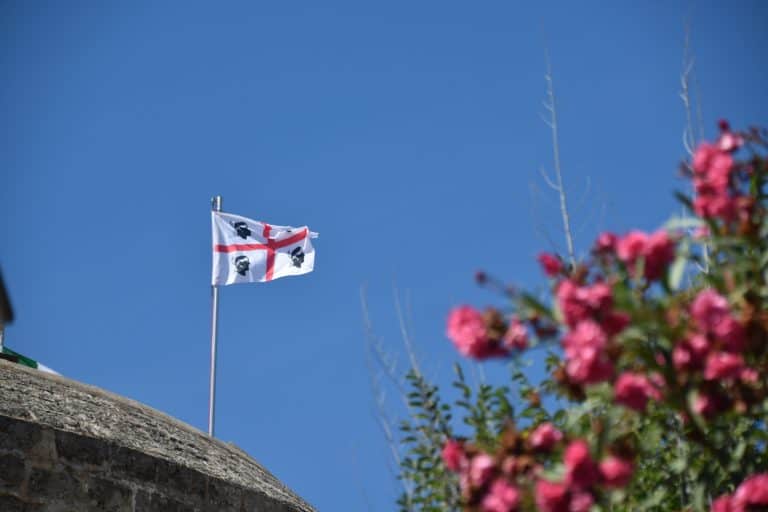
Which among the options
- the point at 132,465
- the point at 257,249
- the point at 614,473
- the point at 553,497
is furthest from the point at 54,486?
the point at 257,249

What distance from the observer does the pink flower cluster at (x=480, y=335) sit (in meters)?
4.15

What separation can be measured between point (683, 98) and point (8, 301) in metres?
7.31

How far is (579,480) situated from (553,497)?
0.31ft

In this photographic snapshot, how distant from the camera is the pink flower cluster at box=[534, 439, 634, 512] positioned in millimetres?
3674

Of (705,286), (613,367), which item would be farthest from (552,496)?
(705,286)

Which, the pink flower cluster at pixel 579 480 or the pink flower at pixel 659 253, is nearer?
the pink flower cluster at pixel 579 480

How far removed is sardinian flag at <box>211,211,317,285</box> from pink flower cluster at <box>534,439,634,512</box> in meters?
13.6

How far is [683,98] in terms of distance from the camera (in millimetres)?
6875

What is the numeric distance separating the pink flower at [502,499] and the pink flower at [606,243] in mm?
893

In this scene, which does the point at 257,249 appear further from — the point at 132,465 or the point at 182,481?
the point at 132,465

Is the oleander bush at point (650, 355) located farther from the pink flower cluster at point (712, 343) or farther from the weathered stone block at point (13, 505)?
the weathered stone block at point (13, 505)

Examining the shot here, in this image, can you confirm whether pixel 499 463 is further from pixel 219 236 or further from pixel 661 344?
pixel 219 236

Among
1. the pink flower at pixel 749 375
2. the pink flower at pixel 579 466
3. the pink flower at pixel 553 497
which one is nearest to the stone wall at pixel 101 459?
the pink flower at pixel 553 497

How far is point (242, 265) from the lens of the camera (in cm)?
1716
